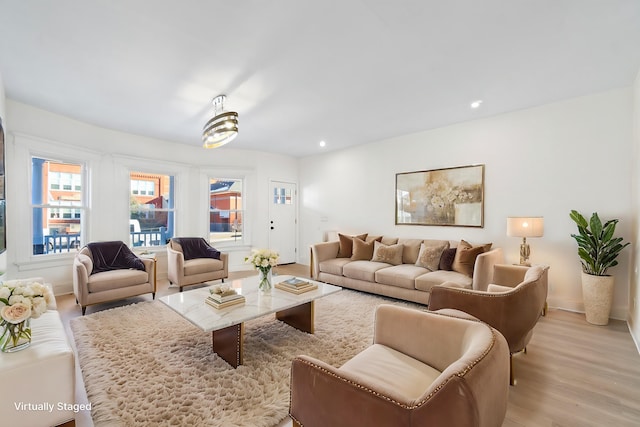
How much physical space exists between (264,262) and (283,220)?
3.91 m

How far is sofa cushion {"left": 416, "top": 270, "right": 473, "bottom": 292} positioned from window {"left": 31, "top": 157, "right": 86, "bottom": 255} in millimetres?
5197

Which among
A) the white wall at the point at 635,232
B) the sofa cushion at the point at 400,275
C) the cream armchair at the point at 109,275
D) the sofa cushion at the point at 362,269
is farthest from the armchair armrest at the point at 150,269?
the white wall at the point at 635,232

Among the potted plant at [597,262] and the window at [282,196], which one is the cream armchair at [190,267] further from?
the potted plant at [597,262]

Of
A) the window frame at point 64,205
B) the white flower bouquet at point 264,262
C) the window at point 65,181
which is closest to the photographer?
the white flower bouquet at point 264,262

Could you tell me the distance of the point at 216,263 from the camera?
185 inches

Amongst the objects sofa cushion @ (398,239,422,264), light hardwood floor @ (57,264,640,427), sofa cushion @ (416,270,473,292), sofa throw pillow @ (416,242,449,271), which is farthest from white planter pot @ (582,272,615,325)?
sofa cushion @ (398,239,422,264)

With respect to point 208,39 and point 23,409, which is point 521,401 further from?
point 208,39

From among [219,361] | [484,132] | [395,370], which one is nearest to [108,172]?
[219,361]

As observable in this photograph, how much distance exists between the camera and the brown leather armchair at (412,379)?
36.0 inches

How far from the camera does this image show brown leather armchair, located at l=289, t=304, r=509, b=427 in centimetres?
91

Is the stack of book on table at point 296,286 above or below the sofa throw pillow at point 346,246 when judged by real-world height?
below

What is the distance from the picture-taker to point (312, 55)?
8.33ft

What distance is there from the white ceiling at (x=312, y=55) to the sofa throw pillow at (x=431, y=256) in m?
1.92

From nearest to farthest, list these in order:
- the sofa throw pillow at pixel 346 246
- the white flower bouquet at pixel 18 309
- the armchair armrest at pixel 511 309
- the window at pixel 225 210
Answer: the white flower bouquet at pixel 18 309 < the armchair armrest at pixel 511 309 < the sofa throw pillow at pixel 346 246 < the window at pixel 225 210
